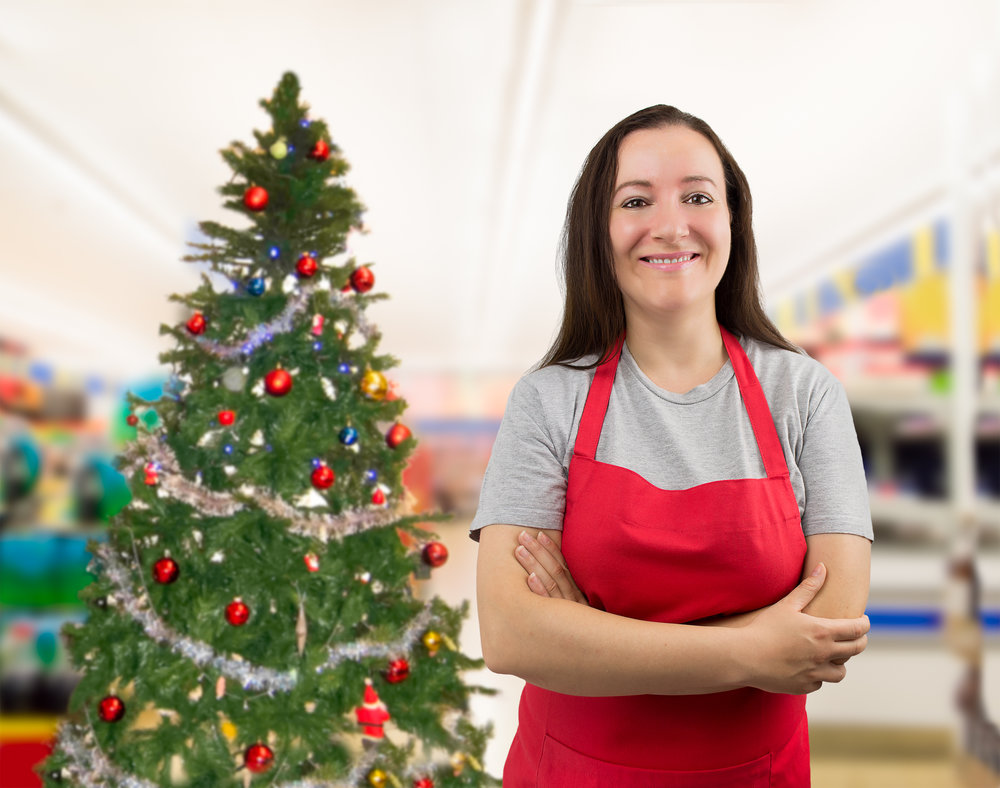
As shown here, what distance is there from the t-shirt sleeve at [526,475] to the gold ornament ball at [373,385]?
28.3 inches

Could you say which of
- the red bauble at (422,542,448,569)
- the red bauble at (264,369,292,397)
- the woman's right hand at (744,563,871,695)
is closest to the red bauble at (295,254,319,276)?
the red bauble at (264,369,292,397)

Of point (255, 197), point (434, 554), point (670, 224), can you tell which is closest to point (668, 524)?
point (670, 224)

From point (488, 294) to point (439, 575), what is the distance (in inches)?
161

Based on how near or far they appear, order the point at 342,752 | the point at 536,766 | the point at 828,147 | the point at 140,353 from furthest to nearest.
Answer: the point at 140,353 → the point at 828,147 → the point at 342,752 → the point at 536,766

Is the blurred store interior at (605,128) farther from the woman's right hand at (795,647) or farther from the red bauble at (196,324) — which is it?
the woman's right hand at (795,647)

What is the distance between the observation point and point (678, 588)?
45.6 inches

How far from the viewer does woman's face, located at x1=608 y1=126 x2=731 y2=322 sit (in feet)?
3.99

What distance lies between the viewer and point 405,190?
693 cm

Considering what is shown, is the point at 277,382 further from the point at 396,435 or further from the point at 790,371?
the point at 790,371

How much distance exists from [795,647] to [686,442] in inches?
12.6

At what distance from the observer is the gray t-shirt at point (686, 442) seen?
1.20m

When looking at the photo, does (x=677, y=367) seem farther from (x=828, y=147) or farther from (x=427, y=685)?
(x=828, y=147)

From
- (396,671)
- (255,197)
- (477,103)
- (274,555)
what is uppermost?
(477,103)

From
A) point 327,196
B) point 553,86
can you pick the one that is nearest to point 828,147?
point 553,86
